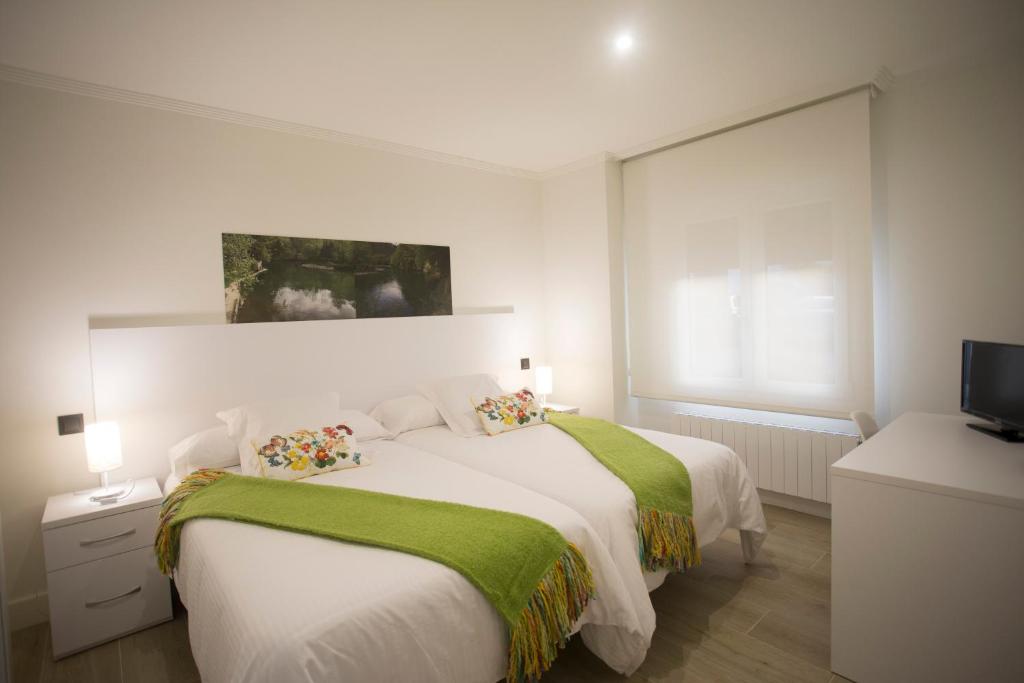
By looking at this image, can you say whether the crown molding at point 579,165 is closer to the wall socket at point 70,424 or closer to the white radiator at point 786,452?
the white radiator at point 786,452

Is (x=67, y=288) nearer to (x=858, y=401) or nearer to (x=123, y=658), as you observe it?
(x=123, y=658)

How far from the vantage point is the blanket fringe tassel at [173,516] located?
6.72ft

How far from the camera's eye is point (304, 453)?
2533 millimetres

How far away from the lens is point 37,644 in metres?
2.35

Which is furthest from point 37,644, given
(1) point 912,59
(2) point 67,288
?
(1) point 912,59

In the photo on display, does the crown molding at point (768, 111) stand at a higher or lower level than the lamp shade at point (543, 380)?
higher

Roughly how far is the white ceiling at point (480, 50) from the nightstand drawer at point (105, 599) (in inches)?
89.1

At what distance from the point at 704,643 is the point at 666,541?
0.44 metres

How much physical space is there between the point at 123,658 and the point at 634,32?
351 cm

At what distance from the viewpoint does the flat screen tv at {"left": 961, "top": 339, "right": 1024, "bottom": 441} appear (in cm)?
Result: 224

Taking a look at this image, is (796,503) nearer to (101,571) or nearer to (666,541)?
(666,541)

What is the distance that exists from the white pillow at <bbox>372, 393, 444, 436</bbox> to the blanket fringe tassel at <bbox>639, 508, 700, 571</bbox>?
5.57 ft

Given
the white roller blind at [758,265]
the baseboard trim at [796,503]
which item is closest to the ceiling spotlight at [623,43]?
the white roller blind at [758,265]

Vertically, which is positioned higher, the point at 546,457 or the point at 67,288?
the point at 67,288
